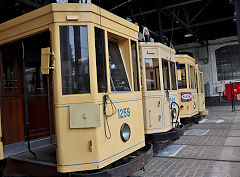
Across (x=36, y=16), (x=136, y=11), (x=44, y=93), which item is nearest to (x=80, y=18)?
(x=36, y=16)

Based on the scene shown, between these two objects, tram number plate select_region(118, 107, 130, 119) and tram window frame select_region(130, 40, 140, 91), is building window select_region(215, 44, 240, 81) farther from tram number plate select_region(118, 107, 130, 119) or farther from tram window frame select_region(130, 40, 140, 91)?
tram number plate select_region(118, 107, 130, 119)

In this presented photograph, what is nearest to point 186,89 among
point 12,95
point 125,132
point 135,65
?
point 135,65

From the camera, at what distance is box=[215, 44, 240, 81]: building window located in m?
19.9

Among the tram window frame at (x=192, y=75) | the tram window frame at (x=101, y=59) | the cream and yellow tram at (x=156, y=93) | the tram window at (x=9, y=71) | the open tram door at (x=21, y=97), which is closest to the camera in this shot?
the tram window frame at (x=101, y=59)

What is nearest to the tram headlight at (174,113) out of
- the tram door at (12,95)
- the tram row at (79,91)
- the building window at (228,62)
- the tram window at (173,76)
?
the tram window at (173,76)

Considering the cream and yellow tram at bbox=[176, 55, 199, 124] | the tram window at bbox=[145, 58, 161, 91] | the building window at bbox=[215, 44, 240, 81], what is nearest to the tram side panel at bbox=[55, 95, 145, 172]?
the tram window at bbox=[145, 58, 161, 91]

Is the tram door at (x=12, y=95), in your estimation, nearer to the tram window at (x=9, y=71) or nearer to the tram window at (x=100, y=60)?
the tram window at (x=9, y=71)

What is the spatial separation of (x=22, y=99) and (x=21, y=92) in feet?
0.57

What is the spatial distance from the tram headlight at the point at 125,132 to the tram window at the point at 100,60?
2.21 ft

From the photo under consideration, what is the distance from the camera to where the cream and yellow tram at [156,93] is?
519cm

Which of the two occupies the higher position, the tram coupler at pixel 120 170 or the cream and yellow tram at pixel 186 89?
the cream and yellow tram at pixel 186 89

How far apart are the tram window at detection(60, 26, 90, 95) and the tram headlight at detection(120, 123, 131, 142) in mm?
852

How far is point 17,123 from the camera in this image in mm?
4688

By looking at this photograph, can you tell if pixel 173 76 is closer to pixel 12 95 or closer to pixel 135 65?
pixel 135 65
